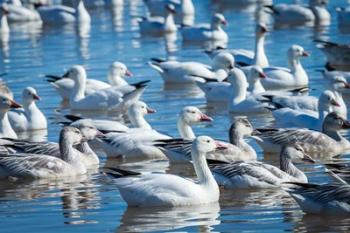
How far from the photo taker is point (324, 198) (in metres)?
11.9

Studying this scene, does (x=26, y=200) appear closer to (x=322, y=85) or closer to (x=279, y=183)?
(x=279, y=183)

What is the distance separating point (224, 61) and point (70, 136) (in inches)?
349

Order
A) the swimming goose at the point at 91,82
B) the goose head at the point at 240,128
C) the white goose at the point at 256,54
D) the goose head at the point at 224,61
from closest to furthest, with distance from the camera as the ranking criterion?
the goose head at the point at 240,128, the swimming goose at the point at 91,82, the goose head at the point at 224,61, the white goose at the point at 256,54

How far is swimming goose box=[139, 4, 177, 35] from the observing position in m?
Result: 32.2

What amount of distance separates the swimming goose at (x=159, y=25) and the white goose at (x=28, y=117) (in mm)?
13222

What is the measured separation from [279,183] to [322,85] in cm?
934

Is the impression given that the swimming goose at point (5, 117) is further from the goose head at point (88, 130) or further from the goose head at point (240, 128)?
the goose head at point (240, 128)

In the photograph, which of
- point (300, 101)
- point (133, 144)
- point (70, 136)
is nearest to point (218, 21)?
point (300, 101)

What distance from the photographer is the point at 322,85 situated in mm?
22500

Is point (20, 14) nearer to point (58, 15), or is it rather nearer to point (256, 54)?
point (58, 15)

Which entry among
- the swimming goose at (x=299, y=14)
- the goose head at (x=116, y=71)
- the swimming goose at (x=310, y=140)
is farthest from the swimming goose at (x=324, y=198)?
A: the swimming goose at (x=299, y=14)

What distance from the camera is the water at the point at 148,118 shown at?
39.6 ft

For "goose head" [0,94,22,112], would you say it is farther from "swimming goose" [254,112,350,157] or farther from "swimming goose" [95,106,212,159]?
"swimming goose" [254,112,350,157]

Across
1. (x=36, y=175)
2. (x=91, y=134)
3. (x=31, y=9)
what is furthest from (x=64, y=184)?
(x=31, y=9)
